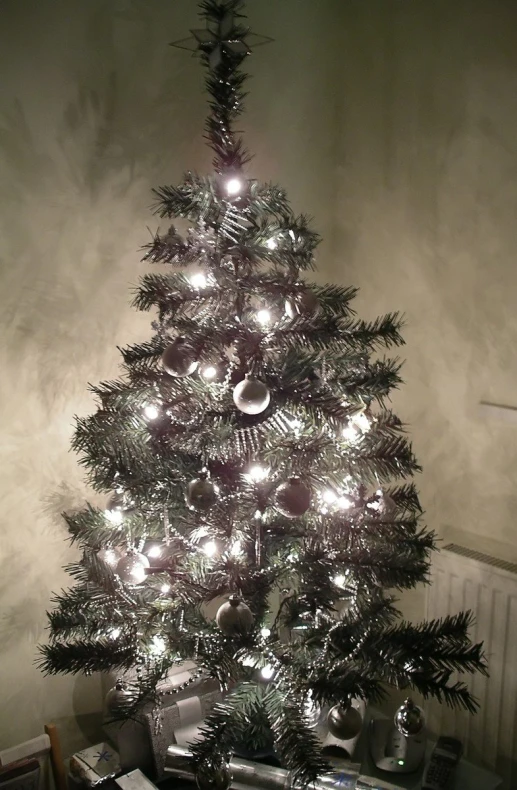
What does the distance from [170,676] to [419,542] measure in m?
0.68

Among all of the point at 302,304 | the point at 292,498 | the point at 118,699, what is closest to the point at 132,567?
the point at 118,699

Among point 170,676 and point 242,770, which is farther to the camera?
point 170,676

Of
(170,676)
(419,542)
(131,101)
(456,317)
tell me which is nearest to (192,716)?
(170,676)

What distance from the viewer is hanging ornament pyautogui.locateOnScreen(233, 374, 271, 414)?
3.21ft

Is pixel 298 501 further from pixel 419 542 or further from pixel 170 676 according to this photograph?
pixel 170 676

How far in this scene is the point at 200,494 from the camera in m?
1.02

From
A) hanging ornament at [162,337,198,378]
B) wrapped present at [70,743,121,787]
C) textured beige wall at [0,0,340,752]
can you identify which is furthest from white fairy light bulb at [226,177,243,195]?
wrapped present at [70,743,121,787]

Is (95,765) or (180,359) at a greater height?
(180,359)

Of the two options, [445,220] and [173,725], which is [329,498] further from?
[445,220]

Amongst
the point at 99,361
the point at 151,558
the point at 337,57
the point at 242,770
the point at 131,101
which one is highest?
the point at 337,57

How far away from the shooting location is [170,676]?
4.76ft

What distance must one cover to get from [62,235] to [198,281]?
476 millimetres

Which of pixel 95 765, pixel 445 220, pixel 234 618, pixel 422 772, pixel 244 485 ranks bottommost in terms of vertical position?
pixel 95 765

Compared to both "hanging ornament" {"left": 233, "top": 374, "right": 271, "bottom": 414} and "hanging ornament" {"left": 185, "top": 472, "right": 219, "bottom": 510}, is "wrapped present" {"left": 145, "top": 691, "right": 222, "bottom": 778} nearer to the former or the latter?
"hanging ornament" {"left": 185, "top": 472, "right": 219, "bottom": 510}
